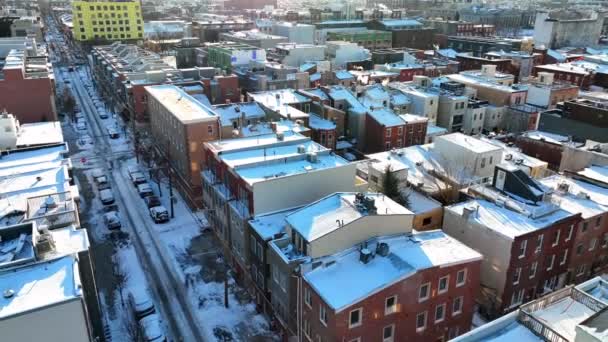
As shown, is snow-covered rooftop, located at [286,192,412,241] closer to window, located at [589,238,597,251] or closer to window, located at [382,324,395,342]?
window, located at [382,324,395,342]

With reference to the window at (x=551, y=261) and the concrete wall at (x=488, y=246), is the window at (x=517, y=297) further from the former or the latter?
the window at (x=551, y=261)

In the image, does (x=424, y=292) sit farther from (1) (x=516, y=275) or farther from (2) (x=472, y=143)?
(2) (x=472, y=143)

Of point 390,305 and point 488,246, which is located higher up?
point 390,305

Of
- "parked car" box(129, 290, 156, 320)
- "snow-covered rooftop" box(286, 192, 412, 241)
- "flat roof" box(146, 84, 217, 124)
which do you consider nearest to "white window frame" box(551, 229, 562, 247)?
"snow-covered rooftop" box(286, 192, 412, 241)

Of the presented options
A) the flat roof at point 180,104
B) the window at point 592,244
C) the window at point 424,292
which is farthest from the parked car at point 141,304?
the window at point 592,244

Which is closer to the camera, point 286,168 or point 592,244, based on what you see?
point 592,244

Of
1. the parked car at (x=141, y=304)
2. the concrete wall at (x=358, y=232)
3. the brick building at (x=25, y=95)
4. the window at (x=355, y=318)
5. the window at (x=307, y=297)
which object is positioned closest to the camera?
the window at (x=355, y=318)

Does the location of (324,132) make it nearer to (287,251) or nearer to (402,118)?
(402,118)

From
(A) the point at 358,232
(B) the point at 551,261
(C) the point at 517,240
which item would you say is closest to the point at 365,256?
(A) the point at 358,232
